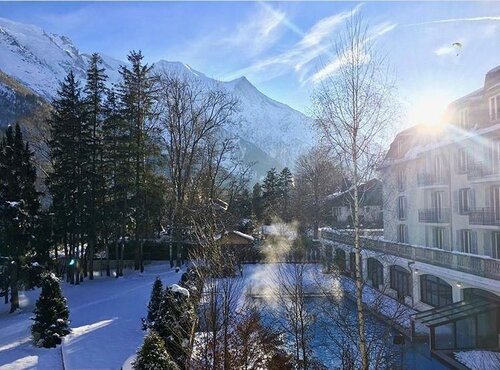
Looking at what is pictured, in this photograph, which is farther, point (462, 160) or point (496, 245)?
point (462, 160)

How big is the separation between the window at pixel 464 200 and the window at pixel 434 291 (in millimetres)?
3916

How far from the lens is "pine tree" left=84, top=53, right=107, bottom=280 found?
28891 millimetres

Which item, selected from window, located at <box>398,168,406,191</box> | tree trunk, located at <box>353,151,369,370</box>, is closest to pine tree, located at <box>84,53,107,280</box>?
window, located at <box>398,168,406,191</box>

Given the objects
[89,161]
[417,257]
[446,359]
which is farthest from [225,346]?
[89,161]

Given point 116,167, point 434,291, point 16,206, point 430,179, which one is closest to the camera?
point 16,206

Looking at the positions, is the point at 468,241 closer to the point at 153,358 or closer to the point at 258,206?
the point at 153,358

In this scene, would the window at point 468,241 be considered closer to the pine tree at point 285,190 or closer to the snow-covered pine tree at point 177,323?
the snow-covered pine tree at point 177,323

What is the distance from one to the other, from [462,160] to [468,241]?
4304mm

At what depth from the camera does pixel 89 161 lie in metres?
28.9

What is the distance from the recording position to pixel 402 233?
30.1 meters

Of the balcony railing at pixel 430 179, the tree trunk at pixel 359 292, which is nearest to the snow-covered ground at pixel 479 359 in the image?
the tree trunk at pixel 359 292

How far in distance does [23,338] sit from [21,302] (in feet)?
29.4

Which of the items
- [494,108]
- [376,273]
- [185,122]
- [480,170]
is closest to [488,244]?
[480,170]

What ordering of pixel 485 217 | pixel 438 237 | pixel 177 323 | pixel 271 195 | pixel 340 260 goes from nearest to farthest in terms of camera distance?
pixel 177 323 < pixel 485 217 < pixel 340 260 < pixel 438 237 < pixel 271 195
